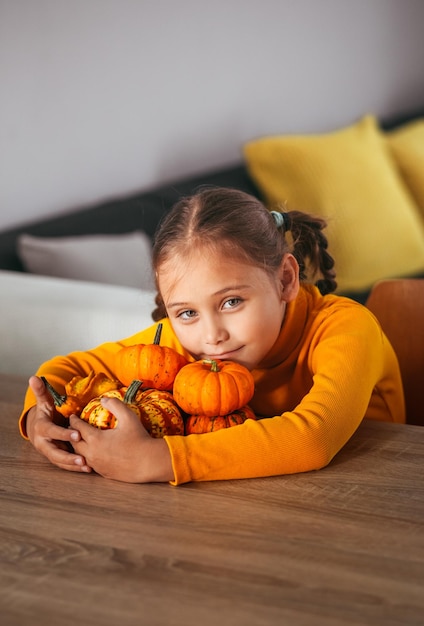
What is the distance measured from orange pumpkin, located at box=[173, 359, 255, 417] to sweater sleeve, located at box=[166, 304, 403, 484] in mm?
63

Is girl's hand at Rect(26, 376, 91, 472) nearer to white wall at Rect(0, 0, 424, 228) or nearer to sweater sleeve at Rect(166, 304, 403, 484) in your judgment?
sweater sleeve at Rect(166, 304, 403, 484)

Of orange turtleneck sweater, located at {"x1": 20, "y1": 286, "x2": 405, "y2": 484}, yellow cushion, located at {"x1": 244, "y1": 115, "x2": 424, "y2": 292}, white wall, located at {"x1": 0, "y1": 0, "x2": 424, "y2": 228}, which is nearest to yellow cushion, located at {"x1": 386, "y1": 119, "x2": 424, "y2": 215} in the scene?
yellow cushion, located at {"x1": 244, "y1": 115, "x2": 424, "y2": 292}

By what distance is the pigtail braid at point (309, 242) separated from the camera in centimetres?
152

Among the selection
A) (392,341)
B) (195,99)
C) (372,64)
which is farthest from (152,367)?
(372,64)

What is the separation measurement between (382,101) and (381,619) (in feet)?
13.2

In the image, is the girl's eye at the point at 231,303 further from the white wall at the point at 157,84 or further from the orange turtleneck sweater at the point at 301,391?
the white wall at the point at 157,84

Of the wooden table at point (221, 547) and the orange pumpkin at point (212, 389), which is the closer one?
the wooden table at point (221, 547)

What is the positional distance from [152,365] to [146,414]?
109mm

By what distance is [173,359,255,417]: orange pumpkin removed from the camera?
47.1 inches

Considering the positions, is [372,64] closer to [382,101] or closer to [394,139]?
[382,101]

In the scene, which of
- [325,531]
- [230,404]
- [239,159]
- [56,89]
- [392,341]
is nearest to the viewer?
[325,531]

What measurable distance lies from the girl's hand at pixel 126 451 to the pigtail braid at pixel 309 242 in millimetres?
500

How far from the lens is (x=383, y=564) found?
888mm

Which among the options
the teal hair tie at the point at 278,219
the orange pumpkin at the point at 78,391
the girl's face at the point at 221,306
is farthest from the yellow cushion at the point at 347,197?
the orange pumpkin at the point at 78,391
